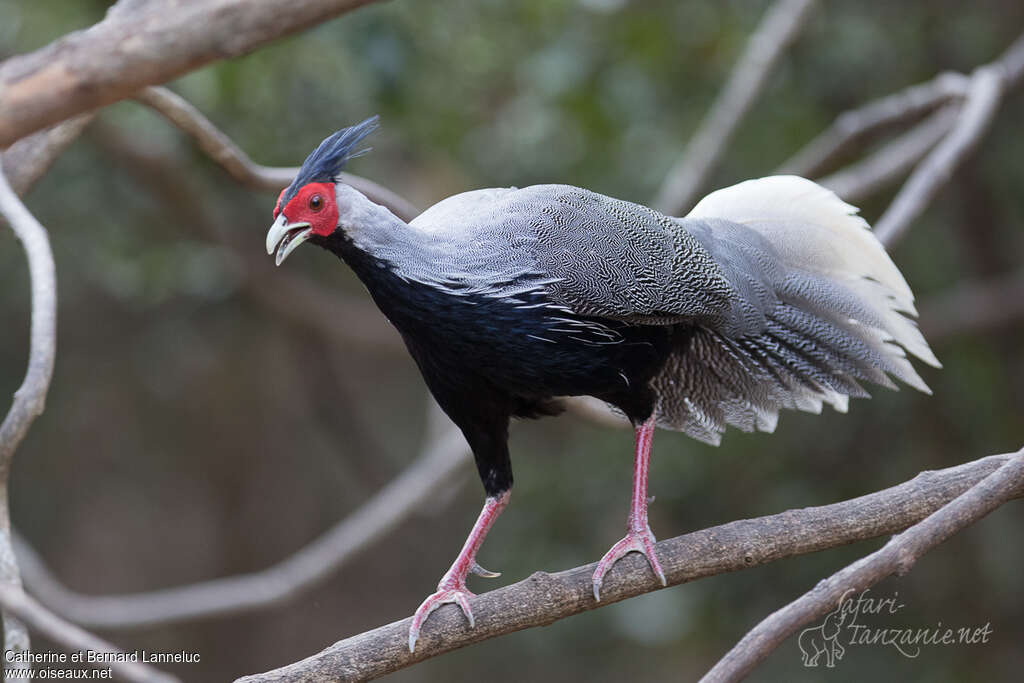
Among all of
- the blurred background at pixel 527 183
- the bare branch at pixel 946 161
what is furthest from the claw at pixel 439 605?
the blurred background at pixel 527 183

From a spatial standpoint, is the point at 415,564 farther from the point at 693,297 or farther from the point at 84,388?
the point at 693,297

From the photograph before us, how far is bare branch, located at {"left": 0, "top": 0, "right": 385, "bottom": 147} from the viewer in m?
1.41

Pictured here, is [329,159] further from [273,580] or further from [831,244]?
[273,580]

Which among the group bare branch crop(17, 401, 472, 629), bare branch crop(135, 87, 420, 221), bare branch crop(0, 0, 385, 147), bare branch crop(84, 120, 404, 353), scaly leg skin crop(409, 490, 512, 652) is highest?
bare branch crop(0, 0, 385, 147)

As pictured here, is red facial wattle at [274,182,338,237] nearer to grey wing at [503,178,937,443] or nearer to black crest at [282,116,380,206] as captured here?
black crest at [282,116,380,206]

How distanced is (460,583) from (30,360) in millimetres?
1099

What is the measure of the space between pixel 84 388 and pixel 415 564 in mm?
2500

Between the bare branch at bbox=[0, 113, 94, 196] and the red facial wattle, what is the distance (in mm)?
1056

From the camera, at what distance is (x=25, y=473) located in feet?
24.5

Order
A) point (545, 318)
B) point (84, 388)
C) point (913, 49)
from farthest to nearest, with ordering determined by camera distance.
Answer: point (84, 388), point (913, 49), point (545, 318)

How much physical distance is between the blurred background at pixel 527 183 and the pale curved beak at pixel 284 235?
1748 millimetres

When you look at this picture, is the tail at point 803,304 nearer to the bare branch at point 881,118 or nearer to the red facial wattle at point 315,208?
the red facial wattle at point 315,208

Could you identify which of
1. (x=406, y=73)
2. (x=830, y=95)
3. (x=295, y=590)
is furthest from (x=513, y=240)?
(x=830, y=95)

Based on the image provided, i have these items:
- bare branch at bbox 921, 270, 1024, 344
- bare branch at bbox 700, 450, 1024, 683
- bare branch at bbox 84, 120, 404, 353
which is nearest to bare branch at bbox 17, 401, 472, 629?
bare branch at bbox 84, 120, 404, 353
